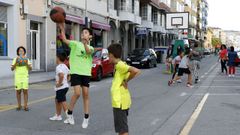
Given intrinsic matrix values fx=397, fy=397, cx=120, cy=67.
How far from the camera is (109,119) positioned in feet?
28.1

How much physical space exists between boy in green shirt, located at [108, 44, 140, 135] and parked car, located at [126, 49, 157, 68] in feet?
79.1

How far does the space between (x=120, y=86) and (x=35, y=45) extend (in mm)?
19055

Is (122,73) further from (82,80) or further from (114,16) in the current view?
(114,16)

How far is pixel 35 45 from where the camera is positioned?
78.4 feet

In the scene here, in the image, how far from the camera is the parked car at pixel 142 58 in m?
29.8

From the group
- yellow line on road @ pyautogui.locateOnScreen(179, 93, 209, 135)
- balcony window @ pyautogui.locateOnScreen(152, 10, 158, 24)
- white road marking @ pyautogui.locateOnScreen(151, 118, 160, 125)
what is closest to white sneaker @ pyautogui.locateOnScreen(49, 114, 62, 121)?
white road marking @ pyautogui.locateOnScreen(151, 118, 160, 125)

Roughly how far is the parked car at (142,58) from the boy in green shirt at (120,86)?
79.1ft

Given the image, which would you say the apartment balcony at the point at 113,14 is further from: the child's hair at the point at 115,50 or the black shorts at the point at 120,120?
the black shorts at the point at 120,120

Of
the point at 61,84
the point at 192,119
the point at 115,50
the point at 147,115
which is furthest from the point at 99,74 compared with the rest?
the point at 115,50

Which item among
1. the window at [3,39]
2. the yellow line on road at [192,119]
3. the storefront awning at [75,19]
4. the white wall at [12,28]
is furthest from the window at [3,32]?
the yellow line on road at [192,119]

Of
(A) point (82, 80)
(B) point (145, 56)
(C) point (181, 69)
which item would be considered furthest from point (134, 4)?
(A) point (82, 80)

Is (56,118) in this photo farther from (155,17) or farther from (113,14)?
(155,17)

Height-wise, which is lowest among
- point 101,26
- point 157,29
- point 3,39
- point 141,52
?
point 141,52

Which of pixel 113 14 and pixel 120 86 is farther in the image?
pixel 113 14
